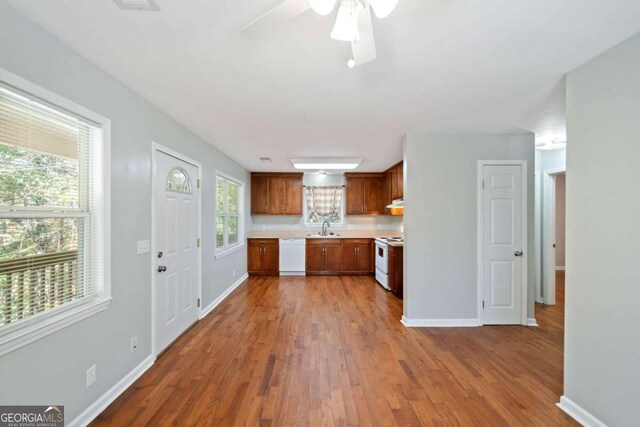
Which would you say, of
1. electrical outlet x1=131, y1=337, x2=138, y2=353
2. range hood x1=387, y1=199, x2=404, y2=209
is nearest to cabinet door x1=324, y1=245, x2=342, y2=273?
range hood x1=387, y1=199, x2=404, y2=209

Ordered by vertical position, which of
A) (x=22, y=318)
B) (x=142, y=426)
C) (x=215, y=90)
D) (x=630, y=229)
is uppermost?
(x=215, y=90)

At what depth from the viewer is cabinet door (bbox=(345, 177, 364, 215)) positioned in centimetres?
644

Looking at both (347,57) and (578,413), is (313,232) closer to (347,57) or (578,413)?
(347,57)

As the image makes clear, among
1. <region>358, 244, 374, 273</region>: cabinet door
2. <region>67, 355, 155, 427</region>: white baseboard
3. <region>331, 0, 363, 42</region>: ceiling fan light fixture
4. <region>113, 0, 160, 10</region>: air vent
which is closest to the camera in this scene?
<region>331, 0, 363, 42</region>: ceiling fan light fixture

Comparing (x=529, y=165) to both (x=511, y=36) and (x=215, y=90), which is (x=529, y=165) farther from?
(x=215, y=90)

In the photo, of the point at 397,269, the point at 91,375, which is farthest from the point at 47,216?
the point at 397,269

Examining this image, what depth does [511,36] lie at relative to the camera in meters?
1.56

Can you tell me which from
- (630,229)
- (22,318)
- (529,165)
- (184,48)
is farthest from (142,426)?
(529,165)

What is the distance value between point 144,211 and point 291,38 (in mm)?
1910

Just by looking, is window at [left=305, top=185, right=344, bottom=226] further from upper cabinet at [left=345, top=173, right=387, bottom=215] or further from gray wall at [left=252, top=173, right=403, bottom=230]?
upper cabinet at [left=345, top=173, right=387, bottom=215]

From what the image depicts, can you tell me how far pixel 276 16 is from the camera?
3.69ft

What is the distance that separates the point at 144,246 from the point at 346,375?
82.6 inches

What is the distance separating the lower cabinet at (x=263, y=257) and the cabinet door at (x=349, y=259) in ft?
4.96

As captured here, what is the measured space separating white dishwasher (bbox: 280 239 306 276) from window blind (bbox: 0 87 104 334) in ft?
14.2
